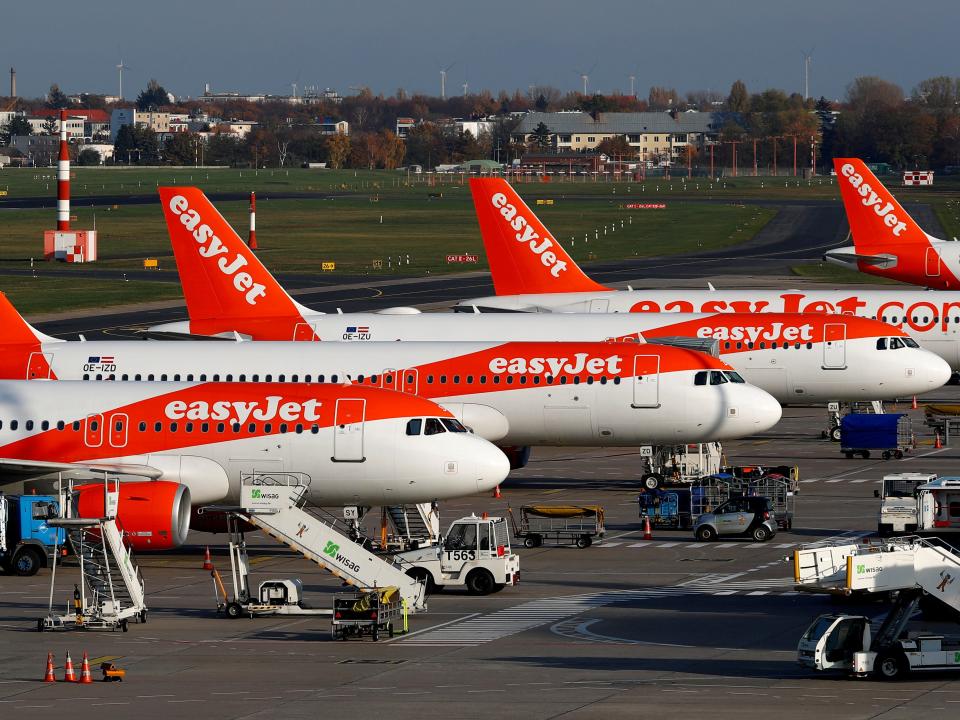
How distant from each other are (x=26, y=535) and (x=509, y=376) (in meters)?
17.5

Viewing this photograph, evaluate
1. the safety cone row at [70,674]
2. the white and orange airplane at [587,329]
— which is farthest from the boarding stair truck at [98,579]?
the white and orange airplane at [587,329]

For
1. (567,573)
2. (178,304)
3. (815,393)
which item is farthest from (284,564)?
(178,304)

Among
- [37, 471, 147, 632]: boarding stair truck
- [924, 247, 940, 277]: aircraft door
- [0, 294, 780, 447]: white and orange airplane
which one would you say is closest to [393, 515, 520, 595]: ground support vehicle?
[37, 471, 147, 632]: boarding stair truck

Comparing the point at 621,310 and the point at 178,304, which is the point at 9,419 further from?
the point at 178,304

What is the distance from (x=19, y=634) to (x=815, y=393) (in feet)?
125

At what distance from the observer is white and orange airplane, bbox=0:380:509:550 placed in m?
46.1

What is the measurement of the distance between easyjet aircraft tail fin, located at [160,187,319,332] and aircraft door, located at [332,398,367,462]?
75.6 feet

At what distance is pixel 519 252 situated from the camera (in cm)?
8256

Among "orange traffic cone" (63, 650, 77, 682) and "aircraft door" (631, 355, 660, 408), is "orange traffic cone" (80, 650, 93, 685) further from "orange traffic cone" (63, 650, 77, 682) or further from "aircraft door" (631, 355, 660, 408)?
"aircraft door" (631, 355, 660, 408)

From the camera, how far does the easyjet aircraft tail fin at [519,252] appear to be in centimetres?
8244

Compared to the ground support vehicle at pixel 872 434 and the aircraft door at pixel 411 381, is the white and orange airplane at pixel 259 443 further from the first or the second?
the ground support vehicle at pixel 872 434

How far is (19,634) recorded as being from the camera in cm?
3838

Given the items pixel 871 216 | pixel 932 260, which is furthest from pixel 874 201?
pixel 932 260

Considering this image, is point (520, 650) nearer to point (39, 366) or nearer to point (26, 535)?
point (26, 535)
